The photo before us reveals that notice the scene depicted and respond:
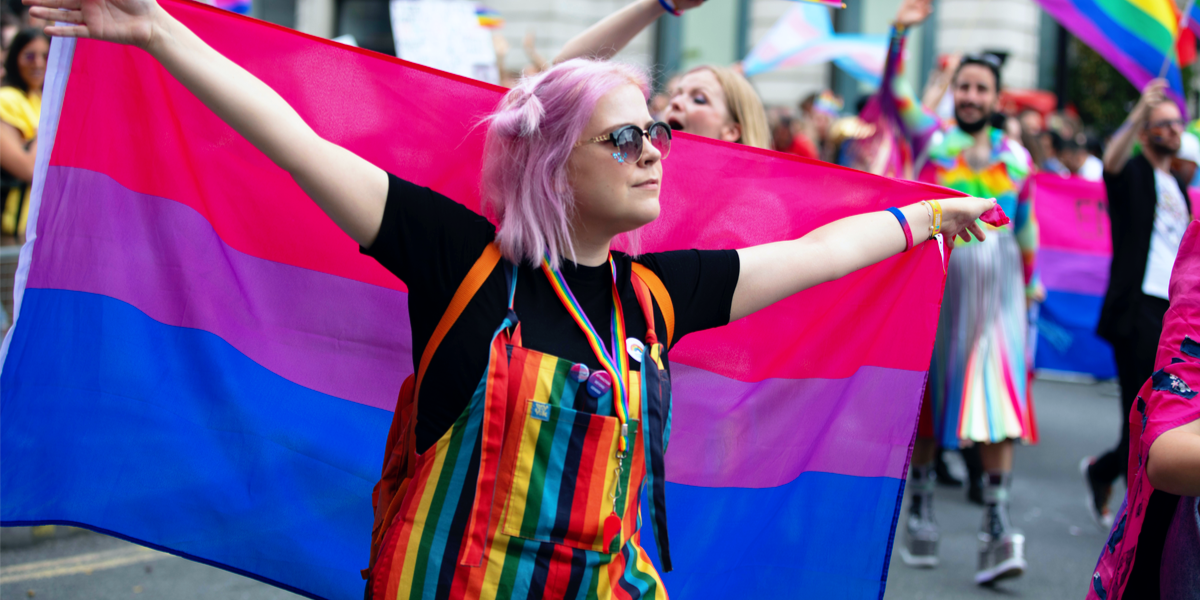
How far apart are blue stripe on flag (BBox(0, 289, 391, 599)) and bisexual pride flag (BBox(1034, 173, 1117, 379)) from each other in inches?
289

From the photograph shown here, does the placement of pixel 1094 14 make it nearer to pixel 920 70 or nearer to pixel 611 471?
pixel 611 471

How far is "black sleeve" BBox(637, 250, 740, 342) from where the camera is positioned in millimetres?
2156

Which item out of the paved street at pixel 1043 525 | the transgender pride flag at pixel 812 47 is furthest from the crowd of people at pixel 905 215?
the transgender pride flag at pixel 812 47

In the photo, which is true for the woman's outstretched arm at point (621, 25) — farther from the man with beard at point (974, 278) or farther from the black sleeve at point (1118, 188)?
the black sleeve at point (1118, 188)

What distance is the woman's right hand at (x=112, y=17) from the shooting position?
1659 millimetres

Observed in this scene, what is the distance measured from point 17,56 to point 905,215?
5.01 m

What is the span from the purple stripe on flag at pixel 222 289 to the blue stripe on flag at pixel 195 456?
0.15ft

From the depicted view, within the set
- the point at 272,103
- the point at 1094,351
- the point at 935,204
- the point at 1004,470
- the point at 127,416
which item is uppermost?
the point at 272,103

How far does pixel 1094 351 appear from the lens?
28.9 feet

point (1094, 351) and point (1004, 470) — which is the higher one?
point (1004, 470)

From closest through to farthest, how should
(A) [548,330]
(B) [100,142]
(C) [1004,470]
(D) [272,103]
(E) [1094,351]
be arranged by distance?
(D) [272,103], (A) [548,330], (B) [100,142], (C) [1004,470], (E) [1094,351]

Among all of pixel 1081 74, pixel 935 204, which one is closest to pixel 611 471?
pixel 935 204

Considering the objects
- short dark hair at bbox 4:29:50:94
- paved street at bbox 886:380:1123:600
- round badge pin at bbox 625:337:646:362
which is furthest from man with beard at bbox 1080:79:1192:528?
short dark hair at bbox 4:29:50:94

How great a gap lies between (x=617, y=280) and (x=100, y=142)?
140cm
